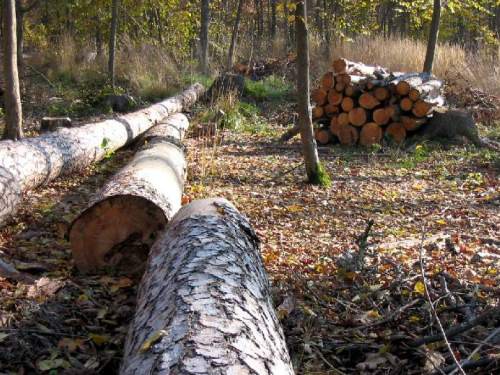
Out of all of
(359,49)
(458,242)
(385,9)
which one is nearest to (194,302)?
(458,242)

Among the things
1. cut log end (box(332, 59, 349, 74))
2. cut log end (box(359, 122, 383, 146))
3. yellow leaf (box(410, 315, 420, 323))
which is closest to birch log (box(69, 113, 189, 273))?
yellow leaf (box(410, 315, 420, 323))

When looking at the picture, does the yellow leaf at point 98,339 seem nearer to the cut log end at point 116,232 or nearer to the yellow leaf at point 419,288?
the cut log end at point 116,232

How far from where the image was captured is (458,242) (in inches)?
162

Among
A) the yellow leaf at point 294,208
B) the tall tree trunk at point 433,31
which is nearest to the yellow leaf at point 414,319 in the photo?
the yellow leaf at point 294,208

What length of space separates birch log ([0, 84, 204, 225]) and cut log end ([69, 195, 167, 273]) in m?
0.91

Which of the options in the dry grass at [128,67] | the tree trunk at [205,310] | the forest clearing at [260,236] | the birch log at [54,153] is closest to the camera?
the tree trunk at [205,310]

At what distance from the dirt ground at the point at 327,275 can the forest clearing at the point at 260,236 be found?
0.6 inches

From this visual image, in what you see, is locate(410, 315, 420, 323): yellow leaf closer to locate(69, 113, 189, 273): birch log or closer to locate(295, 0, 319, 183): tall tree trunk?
locate(69, 113, 189, 273): birch log

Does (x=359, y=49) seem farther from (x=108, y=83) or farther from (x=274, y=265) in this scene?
(x=274, y=265)

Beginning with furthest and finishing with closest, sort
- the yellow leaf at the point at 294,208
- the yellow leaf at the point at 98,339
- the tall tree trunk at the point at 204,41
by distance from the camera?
the tall tree trunk at the point at 204,41 < the yellow leaf at the point at 294,208 < the yellow leaf at the point at 98,339

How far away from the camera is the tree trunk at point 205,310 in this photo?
1.70 metres

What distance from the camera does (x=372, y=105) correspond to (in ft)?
27.8

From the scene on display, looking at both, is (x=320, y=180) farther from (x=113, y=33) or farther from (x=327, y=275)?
(x=113, y=33)

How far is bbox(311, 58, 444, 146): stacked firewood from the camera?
27.6ft
